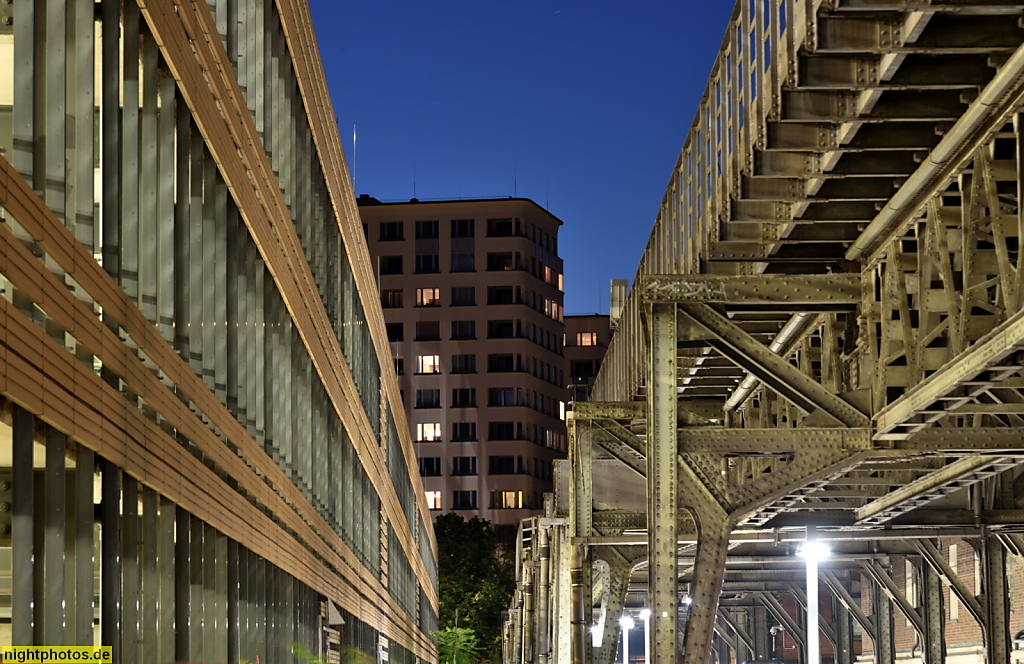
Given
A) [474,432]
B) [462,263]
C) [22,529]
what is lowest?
[22,529]

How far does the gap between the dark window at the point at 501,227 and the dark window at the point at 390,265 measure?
9.47 m

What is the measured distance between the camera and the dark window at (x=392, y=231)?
149000 mm

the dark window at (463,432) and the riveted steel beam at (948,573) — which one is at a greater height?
the dark window at (463,432)

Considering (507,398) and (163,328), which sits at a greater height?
(507,398)

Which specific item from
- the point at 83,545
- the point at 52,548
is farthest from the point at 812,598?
the point at 52,548

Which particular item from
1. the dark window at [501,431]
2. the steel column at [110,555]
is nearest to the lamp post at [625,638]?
the steel column at [110,555]

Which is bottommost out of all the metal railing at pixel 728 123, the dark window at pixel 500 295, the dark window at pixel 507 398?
the metal railing at pixel 728 123

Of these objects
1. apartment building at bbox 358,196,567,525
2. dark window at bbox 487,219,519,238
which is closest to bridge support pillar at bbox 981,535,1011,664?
apartment building at bbox 358,196,567,525

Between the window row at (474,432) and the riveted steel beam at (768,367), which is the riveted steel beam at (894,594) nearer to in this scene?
the riveted steel beam at (768,367)

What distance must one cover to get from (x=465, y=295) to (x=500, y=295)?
3.44 meters

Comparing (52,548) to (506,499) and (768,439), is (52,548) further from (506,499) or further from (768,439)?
(506,499)

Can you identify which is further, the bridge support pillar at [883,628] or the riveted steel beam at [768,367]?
the bridge support pillar at [883,628]

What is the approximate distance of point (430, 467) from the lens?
144 metres

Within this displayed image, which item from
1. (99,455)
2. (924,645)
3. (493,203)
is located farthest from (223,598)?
(493,203)
